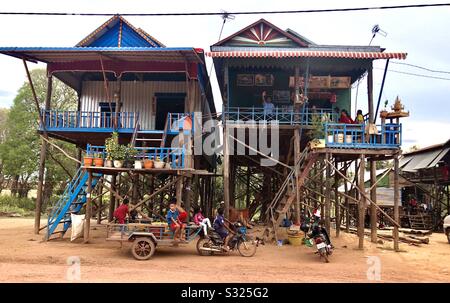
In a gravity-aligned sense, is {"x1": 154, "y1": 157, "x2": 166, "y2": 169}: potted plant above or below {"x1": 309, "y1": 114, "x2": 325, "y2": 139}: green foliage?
below

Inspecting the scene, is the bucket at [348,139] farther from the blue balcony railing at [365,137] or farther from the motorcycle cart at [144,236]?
the motorcycle cart at [144,236]

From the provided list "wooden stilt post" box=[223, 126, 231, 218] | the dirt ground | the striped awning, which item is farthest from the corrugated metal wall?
the dirt ground

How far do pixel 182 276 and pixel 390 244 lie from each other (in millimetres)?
10105

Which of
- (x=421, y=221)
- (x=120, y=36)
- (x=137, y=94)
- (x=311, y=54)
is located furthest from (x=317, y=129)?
(x=421, y=221)

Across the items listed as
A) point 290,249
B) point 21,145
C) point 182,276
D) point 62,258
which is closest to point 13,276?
point 62,258

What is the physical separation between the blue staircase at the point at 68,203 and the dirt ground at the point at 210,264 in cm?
71

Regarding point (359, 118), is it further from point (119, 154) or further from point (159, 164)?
point (119, 154)

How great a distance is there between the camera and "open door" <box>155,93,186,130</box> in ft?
54.4

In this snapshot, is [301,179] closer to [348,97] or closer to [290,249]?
[290,249]

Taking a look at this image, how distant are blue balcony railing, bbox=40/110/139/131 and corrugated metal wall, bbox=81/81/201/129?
67cm

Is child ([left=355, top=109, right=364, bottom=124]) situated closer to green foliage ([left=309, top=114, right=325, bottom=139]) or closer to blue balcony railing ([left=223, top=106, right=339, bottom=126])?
blue balcony railing ([left=223, top=106, right=339, bottom=126])

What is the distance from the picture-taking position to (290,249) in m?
13.0

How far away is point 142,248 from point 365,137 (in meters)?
8.56

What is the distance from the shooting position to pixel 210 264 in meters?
10.1
